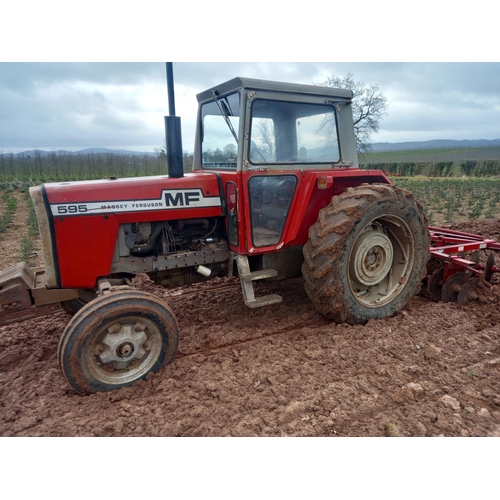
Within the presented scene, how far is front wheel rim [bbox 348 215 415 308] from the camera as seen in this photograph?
13.0 ft

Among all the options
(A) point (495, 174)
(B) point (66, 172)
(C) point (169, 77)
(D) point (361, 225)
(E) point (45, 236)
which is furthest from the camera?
(A) point (495, 174)

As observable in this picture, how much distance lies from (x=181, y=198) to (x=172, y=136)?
57 cm

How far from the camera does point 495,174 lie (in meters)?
33.4

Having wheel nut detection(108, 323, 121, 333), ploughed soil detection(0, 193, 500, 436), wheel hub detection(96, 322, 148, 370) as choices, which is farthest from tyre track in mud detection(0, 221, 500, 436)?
wheel nut detection(108, 323, 121, 333)

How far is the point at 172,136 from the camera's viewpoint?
359 cm

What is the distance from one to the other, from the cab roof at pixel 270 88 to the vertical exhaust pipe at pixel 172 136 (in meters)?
0.52

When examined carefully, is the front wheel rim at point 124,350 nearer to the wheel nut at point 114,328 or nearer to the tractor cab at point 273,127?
the wheel nut at point 114,328

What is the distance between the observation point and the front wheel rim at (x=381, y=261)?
3956 millimetres

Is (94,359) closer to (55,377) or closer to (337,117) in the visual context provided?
(55,377)

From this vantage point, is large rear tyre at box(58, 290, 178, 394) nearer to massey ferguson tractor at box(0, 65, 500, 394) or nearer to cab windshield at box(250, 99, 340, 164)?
massey ferguson tractor at box(0, 65, 500, 394)

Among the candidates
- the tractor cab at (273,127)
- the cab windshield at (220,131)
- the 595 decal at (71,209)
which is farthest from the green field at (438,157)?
the 595 decal at (71,209)

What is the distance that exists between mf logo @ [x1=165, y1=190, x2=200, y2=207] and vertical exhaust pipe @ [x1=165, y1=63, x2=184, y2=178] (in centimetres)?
27

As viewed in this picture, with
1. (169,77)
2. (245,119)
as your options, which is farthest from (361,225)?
(169,77)

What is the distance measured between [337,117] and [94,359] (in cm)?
330
